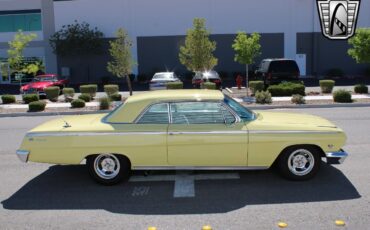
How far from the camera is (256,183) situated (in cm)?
653

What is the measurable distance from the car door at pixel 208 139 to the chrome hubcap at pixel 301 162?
0.74 meters

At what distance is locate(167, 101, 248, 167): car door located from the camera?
6293 mm

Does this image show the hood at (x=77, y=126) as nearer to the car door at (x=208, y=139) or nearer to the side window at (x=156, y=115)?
the side window at (x=156, y=115)

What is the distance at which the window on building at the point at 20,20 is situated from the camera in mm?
36469

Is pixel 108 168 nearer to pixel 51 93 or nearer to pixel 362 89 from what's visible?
pixel 51 93

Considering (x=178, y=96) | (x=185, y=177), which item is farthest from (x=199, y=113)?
(x=185, y=177)

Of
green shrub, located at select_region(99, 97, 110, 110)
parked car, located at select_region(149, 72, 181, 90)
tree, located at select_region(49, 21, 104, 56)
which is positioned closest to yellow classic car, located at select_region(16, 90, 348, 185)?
green shrub, located at select_region(99, 97, 110, 110)

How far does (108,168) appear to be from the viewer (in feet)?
21.5

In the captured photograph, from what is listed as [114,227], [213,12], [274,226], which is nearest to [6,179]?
[114,227]

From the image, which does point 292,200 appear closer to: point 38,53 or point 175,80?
point 175,80

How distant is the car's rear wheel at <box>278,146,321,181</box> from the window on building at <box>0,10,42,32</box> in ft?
113

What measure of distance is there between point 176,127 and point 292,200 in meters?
1.98

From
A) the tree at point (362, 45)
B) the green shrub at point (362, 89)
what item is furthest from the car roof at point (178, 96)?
the tree at point (362, 45)

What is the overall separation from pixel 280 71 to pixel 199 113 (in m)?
16.2
